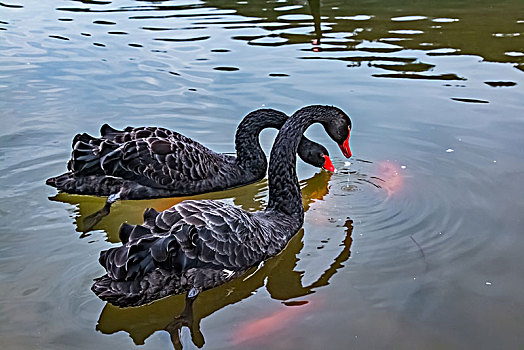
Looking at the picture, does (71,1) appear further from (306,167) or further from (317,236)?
(317,236)

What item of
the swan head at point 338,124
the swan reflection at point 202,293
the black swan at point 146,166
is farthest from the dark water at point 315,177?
the swan head at point 338,124

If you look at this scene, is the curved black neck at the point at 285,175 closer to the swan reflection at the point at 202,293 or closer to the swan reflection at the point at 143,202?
the swan reflection at the point at 202,293

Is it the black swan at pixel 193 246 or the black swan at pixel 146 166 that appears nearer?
the black swan at pixel 193 246

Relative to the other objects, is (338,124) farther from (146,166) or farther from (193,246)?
(193,246)

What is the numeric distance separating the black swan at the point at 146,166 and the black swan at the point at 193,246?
2.85 ft

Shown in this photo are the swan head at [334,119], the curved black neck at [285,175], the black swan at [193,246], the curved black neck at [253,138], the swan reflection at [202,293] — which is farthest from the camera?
the curved black neck at [253,138]

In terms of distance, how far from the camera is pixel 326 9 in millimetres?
10898

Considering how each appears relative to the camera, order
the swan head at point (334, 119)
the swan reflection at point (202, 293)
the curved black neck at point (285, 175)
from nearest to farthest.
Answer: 1. the swan reflection at point (202, 293)
2. the curved black neck at point (285, 175)
3. the swan head at point (334, 119)

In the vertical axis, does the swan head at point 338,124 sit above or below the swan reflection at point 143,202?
above

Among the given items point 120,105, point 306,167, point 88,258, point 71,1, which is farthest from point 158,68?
point 71,1

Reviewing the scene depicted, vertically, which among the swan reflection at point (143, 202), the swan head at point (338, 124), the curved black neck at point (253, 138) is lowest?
the swan reflection at point (143, 202)

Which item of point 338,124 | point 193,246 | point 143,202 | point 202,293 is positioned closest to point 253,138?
point 338,124

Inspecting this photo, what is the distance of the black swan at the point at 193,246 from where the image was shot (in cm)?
301

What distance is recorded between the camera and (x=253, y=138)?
199 inches
